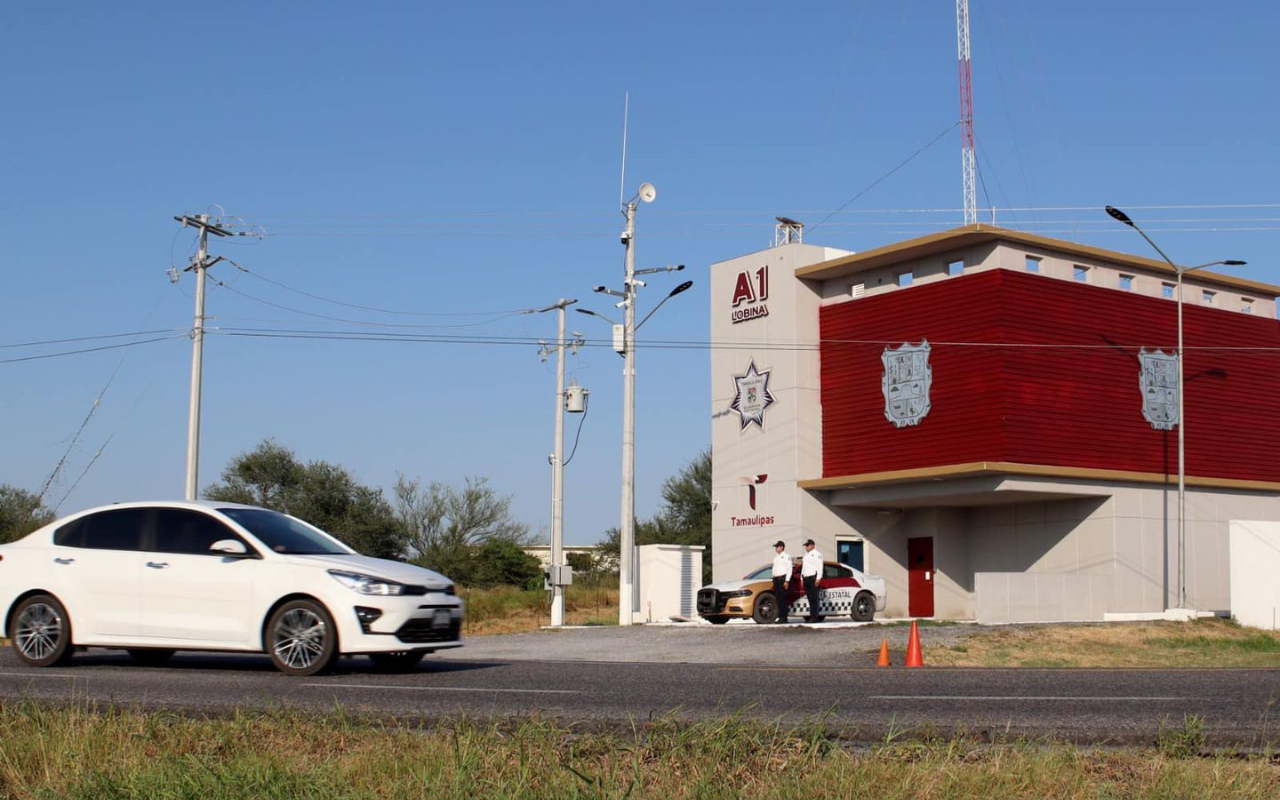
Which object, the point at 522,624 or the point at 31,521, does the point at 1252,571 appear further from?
the point at 31,521

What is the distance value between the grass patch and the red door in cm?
3447

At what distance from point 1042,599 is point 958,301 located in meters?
8.39

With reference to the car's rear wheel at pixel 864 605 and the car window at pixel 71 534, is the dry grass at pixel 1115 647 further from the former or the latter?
the car window at pixel 71 534

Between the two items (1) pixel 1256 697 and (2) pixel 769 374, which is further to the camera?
(2) pixel 769 374

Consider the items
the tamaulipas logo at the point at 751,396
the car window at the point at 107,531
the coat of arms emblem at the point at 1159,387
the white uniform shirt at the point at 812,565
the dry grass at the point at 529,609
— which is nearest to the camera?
the car window at the point at 107,531

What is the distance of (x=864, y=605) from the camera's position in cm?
3108

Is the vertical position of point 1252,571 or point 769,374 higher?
point 769,374

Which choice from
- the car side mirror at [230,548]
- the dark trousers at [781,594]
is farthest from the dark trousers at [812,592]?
the car side mirror at [230,548]

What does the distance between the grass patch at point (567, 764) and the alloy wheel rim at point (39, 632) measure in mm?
6032

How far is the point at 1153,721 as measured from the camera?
355 inches

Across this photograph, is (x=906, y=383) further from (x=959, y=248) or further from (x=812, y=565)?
(x=812, y=565)

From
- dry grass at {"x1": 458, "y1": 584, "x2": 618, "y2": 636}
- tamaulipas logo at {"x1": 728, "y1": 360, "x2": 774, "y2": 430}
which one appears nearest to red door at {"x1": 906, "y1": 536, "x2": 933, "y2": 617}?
tamaulipas logo at {"x1": 728, "y1": 360, "x2": 774, "y2": 430}

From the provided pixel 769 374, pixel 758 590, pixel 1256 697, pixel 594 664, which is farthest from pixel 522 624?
pixel 1256 697

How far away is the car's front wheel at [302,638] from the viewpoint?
513 inches
